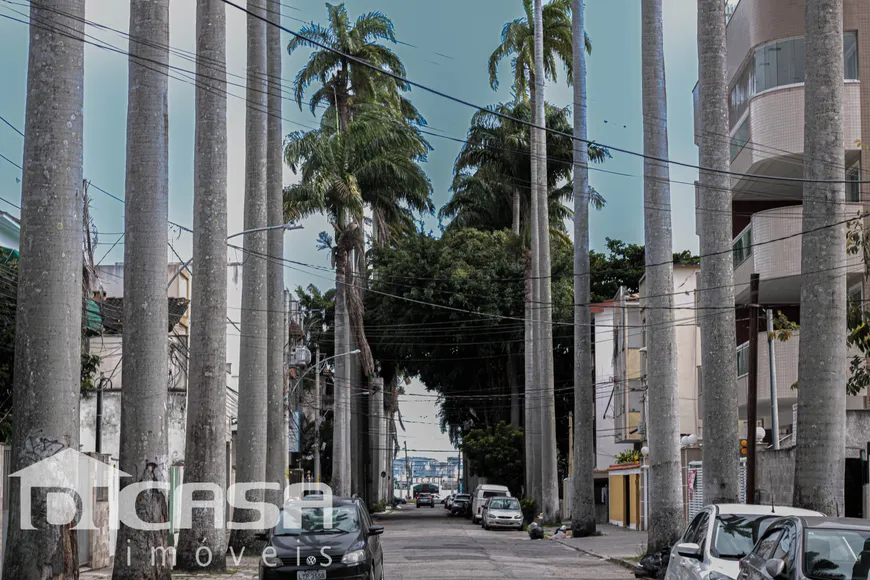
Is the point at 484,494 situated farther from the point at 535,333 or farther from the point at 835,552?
the point at 835,552

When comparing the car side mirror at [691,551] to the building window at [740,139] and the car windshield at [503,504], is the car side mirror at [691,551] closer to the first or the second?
the building window at [740,139]

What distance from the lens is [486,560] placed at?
2662 centimetres

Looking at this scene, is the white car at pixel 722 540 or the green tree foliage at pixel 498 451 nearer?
the white car at pixel 722 540

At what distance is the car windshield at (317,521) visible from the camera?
1730 cm

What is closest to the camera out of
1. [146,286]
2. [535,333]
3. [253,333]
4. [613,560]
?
[146,286]

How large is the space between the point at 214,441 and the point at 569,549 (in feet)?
49.8

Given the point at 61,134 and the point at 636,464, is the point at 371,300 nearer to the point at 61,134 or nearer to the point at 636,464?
the point at 636,464

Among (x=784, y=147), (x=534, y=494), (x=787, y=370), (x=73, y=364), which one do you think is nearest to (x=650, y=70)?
(x=784, y=147)

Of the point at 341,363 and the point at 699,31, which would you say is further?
the point at 341,363

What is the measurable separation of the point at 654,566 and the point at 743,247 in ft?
38.5

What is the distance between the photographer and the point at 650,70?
26062mm

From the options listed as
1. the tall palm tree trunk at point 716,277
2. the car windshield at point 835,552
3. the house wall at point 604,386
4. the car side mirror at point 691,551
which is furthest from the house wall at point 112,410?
the house wall at point 604,386

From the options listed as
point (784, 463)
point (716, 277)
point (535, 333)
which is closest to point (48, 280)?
point (716, 277)

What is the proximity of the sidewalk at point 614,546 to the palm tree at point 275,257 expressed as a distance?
875 cm
